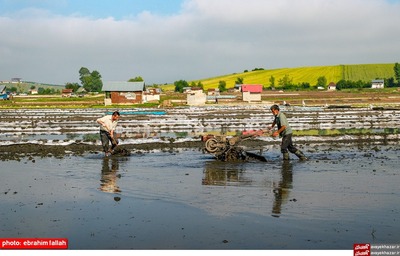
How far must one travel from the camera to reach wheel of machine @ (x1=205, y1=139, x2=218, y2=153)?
14.9 metres

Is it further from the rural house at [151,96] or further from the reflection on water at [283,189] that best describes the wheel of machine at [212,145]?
the rural house at [151,96]

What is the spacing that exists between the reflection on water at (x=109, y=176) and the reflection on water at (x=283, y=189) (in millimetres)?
3185

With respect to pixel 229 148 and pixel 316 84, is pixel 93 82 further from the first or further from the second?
pixel 229 148

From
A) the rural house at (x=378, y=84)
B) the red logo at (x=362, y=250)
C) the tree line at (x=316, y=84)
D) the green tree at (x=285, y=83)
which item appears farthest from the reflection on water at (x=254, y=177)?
the rural house at (x=378, y=84)

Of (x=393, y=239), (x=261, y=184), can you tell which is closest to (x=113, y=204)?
(x=261, y=184)

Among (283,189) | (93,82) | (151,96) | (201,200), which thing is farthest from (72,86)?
(201,200)

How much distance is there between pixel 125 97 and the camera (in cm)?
6431

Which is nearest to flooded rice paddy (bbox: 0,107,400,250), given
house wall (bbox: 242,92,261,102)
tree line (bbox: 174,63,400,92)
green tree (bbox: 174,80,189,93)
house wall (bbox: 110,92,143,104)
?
house wall (bbox: 110,92,143,104)

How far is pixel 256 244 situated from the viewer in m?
6.84

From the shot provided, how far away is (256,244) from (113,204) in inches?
133

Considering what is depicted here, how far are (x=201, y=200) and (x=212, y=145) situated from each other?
547 centimetres

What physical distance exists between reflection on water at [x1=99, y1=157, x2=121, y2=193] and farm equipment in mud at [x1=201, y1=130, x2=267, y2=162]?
9.01 feet

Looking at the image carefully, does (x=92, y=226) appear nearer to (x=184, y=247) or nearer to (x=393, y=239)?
(x=184, y=247)

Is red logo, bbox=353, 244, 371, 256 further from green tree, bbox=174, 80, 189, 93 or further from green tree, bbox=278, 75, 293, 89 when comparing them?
green tree, bbox=174, 80, 189, 93
